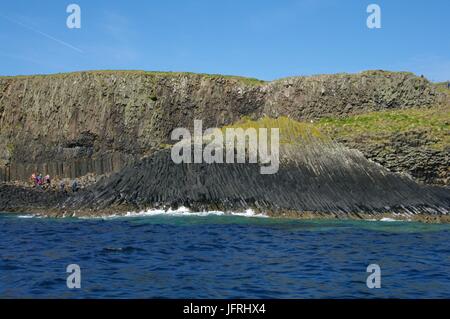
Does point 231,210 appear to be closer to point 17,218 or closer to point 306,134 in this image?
point 306,134

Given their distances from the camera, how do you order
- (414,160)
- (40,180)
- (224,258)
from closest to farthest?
(224,258)
(414,160)
(40,180)

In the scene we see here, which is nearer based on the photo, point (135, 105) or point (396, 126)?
point (396, 126)

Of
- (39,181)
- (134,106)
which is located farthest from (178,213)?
(134,106)

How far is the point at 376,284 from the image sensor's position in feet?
52.3

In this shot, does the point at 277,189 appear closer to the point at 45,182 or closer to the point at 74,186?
the point at 74,186

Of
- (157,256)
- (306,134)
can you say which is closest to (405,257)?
(157,256)
